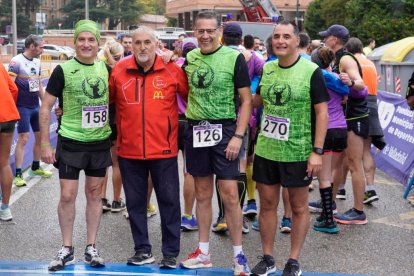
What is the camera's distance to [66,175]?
5.21m

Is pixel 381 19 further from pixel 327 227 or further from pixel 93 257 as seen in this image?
pixel 93 257

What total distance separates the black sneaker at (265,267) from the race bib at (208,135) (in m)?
1.01

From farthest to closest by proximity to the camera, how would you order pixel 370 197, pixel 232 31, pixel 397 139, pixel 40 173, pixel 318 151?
pixel 397 139 < pixel 40 173 < pixel 370 197 < pixel 232 31 < pixel 318 151

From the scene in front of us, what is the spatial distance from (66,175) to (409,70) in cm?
1294

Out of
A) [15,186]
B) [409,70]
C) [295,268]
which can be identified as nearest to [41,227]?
[15,186]

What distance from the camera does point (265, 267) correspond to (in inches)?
202

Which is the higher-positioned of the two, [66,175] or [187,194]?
[66,175]

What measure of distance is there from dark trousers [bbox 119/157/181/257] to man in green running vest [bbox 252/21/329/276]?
69cm

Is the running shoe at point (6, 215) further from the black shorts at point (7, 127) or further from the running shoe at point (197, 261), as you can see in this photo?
the running shoe at point (197, 261)

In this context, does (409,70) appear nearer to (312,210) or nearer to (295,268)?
(312,210)

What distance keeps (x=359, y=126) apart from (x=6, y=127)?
3.56m

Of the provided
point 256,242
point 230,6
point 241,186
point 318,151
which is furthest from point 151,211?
point 230,6

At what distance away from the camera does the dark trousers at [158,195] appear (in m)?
5.28

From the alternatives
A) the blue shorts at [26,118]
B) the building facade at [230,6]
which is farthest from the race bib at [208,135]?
the building facade at [230,6]
